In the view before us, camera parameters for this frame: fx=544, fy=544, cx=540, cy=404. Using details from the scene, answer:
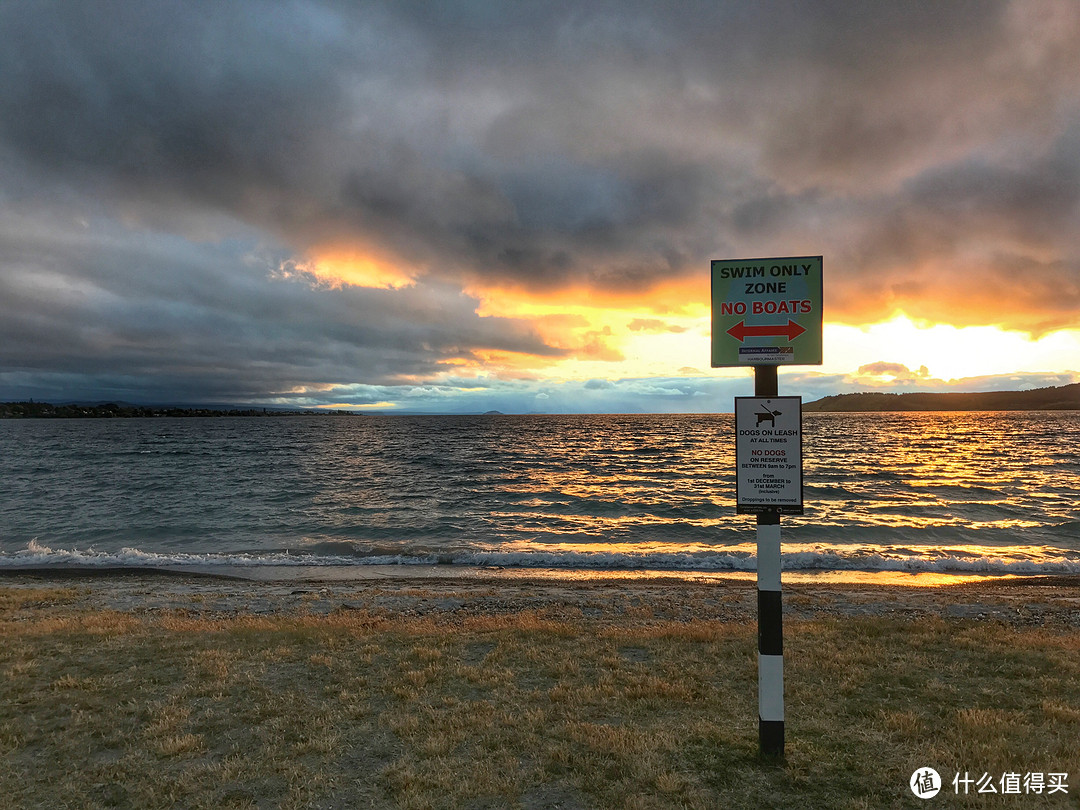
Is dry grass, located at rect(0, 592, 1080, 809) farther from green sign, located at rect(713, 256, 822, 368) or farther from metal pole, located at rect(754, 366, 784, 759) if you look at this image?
green sign, located at rect(713, 256, 822, 368)

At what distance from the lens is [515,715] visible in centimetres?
608

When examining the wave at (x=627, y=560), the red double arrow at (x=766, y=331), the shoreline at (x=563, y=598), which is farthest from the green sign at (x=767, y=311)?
the wave at (x=627, y=560)

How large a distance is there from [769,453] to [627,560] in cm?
1693

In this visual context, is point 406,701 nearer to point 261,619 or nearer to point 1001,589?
point 261,619

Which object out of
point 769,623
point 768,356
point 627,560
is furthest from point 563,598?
point 768,356

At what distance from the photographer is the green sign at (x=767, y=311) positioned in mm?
4730

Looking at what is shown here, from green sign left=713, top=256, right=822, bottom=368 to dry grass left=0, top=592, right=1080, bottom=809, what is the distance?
3.72 meters

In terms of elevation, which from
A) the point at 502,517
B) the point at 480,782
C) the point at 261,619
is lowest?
the point at 502,517

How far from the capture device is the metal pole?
15.9ft

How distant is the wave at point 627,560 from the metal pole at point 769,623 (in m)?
15.3

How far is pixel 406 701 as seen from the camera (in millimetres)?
6527

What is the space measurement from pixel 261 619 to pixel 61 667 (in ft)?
11.1

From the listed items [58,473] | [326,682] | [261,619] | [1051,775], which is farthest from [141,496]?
[1051,775]

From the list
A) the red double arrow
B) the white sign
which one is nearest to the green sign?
the red double arrow
